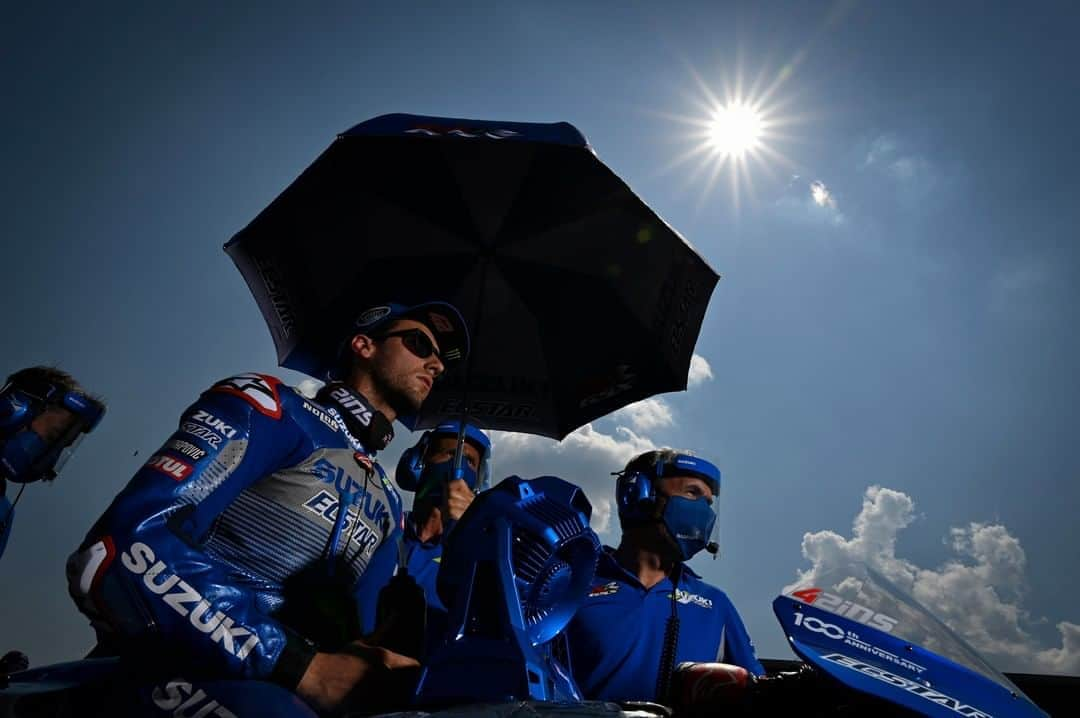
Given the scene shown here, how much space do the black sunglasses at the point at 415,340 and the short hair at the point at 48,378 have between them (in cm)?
487

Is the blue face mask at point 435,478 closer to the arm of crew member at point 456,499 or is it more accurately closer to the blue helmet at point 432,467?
the blue helmet at point 432,467

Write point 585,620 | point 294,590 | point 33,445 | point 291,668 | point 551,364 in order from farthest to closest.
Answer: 1. point 33,445
2. point 551,364
3. point 585,620
4. point 294,590
5. point 291,668

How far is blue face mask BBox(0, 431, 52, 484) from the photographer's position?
562 cm

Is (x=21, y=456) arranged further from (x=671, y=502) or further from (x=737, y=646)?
(x=737, y=646)

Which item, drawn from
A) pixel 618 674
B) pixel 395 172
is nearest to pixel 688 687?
pixel 618 674

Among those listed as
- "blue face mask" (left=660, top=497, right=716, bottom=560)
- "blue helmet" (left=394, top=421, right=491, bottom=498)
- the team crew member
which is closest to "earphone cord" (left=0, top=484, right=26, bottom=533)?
the team crew member

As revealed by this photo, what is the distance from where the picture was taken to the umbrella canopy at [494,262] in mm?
4055

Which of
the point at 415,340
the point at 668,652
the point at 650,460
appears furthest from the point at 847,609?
the point at 650,460

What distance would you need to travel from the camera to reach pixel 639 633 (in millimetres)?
3775

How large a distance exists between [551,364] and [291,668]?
120 inches

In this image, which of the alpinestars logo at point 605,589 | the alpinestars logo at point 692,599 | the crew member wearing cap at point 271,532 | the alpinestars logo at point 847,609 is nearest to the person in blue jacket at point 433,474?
the alpinestars logo at point 605,589

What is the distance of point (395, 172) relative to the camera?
4.12m

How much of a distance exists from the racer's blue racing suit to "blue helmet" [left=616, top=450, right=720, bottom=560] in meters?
1.98

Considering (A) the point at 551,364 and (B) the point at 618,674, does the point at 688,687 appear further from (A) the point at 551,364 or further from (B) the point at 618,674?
(A) the point at 551,364
